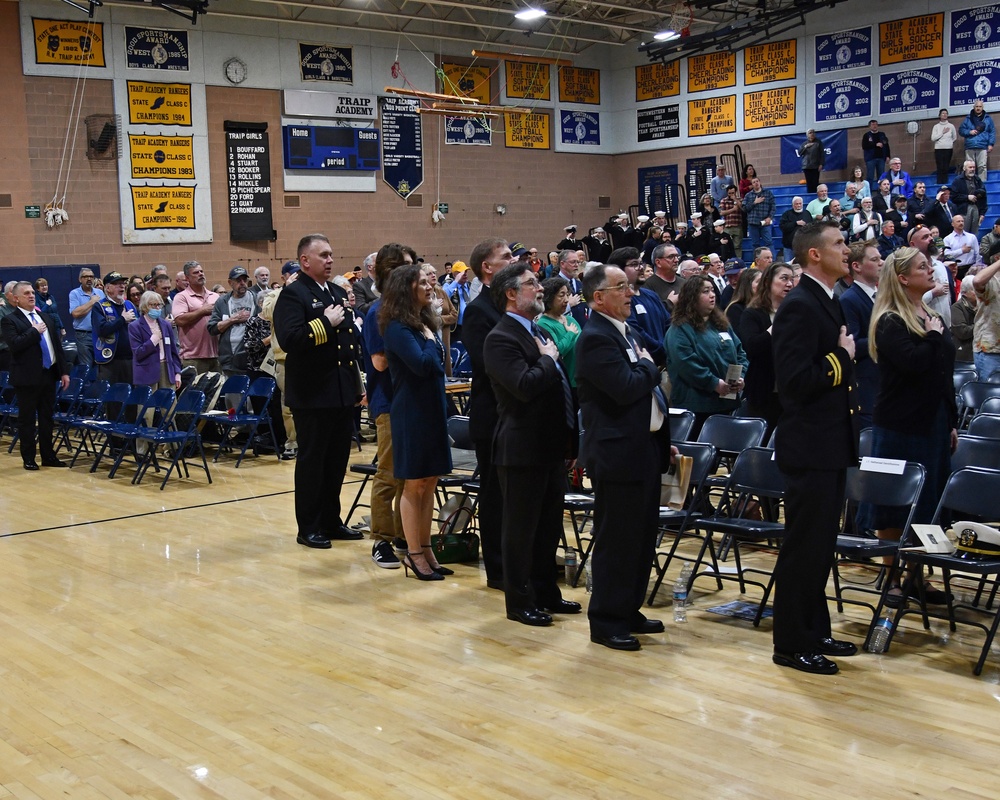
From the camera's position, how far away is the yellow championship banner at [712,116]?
2022cm

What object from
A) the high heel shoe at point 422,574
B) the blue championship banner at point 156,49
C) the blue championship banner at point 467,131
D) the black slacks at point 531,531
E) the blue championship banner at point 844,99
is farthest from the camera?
the blue championship banner at point 467,131

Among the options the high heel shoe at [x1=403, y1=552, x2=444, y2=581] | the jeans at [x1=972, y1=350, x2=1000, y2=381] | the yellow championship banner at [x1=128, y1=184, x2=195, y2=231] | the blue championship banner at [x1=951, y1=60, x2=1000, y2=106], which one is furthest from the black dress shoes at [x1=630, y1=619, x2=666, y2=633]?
the blue championship banner at [x1=951, y1=60, x2=1000, y2=106]

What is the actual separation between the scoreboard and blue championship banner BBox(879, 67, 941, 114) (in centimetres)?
853

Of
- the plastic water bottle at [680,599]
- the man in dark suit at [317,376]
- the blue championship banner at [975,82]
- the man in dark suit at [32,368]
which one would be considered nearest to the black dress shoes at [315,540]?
the man in dark suit at [317,376]

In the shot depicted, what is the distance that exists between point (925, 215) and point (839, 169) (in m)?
4.39

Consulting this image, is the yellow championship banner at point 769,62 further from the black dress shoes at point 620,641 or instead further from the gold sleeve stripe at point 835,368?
the black dress shoes at point 620,641

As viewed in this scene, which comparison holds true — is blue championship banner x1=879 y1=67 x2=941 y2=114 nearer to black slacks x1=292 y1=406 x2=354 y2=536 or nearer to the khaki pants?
black slacks x1=292 y1=406 x2=354 y2=536

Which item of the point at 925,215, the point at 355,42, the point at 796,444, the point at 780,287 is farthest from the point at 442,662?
the point at 355,42

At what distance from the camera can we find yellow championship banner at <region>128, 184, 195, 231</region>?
1616 centimetres

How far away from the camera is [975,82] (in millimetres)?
16953

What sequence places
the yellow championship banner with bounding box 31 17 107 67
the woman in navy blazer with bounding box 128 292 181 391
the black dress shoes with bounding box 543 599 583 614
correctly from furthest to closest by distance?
the yellow championship banner with bounding box 31 17 107 67
the woman in navy blazer with bounding box 128 292 181 391
the black dress shoes with bounding box 543 599 583 614

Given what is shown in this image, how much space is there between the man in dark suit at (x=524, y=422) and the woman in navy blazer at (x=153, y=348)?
5.54 m

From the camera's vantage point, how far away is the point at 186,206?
16.6 meters

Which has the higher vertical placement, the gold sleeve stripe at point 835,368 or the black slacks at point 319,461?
the gold sleeve stripe at point 835,368
